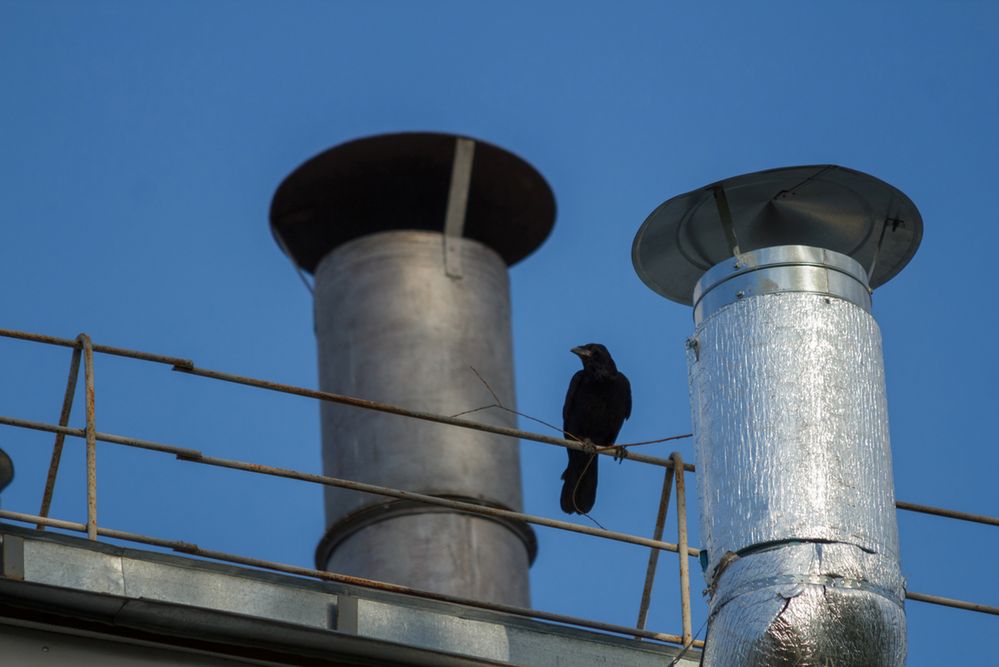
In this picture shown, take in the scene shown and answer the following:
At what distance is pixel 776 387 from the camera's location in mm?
7574

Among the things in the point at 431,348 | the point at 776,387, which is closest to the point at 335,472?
the point at 431,348

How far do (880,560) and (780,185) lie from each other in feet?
5.40

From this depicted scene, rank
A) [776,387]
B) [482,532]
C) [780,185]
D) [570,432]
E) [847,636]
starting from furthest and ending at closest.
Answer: [482,532] < [570,432] < [780,185] < [776,387] < [847,636]

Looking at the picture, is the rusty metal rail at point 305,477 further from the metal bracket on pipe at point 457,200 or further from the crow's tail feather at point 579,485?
the metal bracket on pipe at point 457,200

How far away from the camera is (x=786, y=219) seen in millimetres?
8242

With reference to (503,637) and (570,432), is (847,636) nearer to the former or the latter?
(503,637)

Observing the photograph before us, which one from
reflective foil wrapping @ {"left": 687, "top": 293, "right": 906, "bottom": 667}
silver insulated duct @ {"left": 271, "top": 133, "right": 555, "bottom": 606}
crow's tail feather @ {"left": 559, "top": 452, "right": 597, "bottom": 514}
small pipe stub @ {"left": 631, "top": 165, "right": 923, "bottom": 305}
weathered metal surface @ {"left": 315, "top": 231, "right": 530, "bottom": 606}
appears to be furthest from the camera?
silver insulated duct @ {"left": 271, "top": 133, "right": 555, "bottom": 606}

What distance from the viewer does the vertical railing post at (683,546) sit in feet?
28.8

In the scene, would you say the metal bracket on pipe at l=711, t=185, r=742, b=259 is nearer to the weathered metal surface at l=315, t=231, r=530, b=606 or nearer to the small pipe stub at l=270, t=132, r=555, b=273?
the weathered metal surface at l=315, t=231, r=530, b=606

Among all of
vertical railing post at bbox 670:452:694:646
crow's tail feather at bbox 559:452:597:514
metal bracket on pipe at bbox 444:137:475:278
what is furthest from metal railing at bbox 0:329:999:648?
metal bracket on pipe at bbox 444:137:475:278

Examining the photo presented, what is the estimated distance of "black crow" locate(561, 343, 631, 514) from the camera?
13.2m


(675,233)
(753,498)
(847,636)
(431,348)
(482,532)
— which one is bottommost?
(847,636)

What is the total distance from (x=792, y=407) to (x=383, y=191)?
9254mm

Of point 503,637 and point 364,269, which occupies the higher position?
point 364,269
